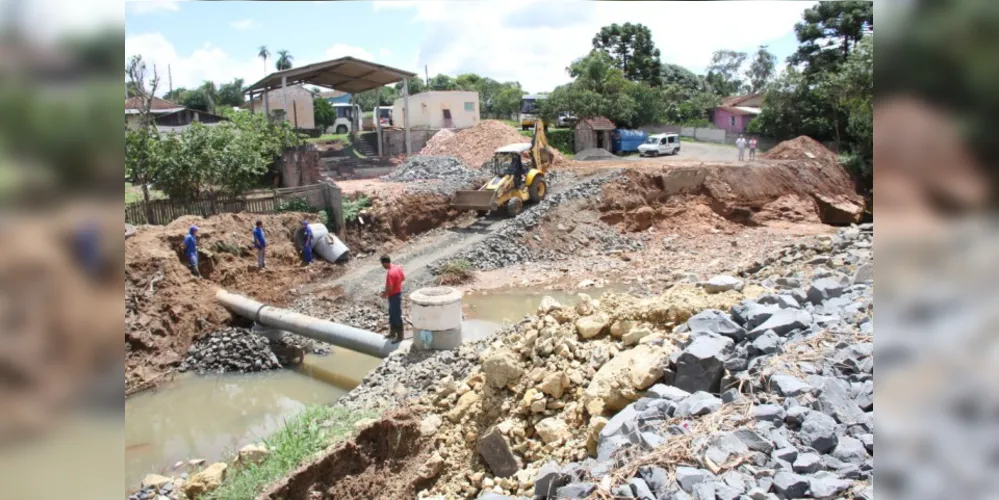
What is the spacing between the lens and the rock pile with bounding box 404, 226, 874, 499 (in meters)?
4.18

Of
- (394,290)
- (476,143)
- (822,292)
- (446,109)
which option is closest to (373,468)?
(394,290)

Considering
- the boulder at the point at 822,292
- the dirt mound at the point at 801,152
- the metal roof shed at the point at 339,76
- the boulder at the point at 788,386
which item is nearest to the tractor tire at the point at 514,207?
the metal roof shed at the point at 339,76

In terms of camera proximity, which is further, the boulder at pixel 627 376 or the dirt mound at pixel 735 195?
the dirt mound at pixel 735 195

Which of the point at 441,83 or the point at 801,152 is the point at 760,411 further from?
the point at 441,83

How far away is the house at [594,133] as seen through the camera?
34750 millimetres

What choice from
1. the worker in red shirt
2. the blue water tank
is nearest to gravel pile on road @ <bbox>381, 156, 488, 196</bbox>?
the worker in red shirt

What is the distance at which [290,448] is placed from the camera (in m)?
6.93

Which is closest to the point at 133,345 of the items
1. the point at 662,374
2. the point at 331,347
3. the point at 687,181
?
the point at 331,347

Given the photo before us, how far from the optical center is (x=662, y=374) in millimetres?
6027

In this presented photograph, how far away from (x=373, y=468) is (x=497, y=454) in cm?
128

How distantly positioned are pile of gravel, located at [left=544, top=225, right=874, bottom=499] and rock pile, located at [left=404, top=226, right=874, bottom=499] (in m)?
0.01

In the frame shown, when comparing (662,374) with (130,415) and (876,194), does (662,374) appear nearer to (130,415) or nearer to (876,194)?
(876,194)

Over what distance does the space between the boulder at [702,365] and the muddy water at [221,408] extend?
567 cm

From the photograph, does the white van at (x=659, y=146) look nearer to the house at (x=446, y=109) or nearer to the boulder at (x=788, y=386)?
the house at (x=446, y=109)
